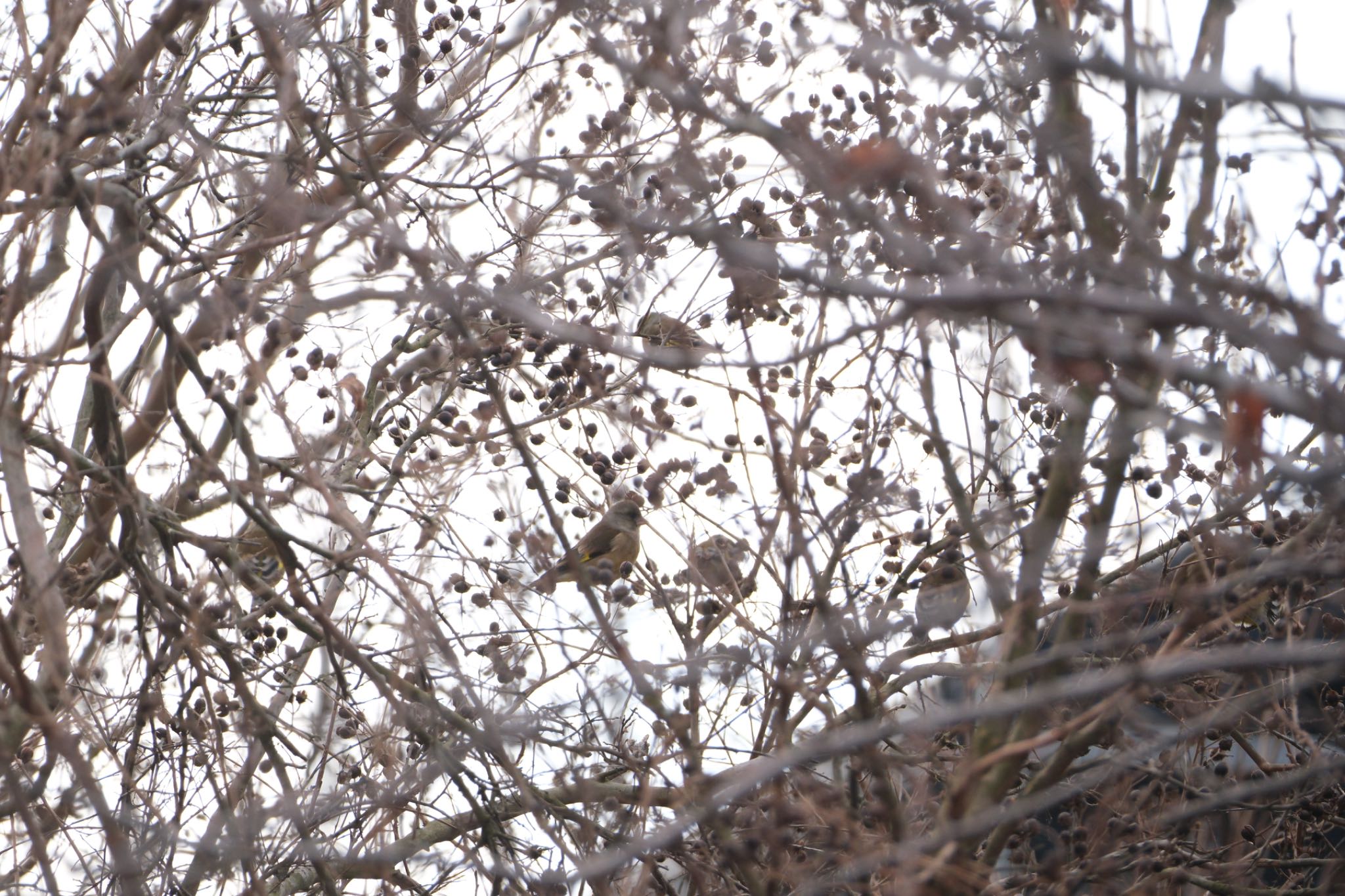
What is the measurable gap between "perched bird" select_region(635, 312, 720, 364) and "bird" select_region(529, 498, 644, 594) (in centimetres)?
70

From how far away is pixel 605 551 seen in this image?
6.99m

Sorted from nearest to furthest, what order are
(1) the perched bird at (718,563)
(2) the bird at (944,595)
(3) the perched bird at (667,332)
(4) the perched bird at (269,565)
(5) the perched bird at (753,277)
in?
(5) the perched bird at (753,277) → (2) the bird at (944,595) → (1) the perched bird at (718,563) → (3) the perched bird at (667,332) → (4) the perched bird at (269,565)

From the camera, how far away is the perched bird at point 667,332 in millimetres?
5270

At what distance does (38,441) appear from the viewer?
5.02 meters

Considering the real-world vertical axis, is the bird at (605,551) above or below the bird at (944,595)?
above

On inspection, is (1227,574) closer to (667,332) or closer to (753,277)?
(753,277)

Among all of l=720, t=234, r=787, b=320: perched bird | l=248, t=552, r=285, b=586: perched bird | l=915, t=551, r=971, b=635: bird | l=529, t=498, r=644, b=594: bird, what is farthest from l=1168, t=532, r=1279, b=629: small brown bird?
l=248, t=552, r=285, b=586: perched bird

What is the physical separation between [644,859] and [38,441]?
3054mm

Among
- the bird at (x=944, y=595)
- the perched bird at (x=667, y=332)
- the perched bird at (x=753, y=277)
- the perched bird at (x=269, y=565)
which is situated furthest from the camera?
the perched bird at (x=269, y=565)

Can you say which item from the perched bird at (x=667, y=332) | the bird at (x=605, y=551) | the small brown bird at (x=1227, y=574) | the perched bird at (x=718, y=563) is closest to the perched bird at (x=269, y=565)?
the bird at (x=605, y=551)

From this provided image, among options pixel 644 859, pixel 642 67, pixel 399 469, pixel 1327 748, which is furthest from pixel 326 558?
pixel 1327 748

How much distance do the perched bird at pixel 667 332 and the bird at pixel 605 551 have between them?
697 mm

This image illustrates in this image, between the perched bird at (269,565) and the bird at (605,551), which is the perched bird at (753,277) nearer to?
the bird at (605,551)

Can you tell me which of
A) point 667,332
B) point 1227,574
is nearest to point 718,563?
point 667,332
